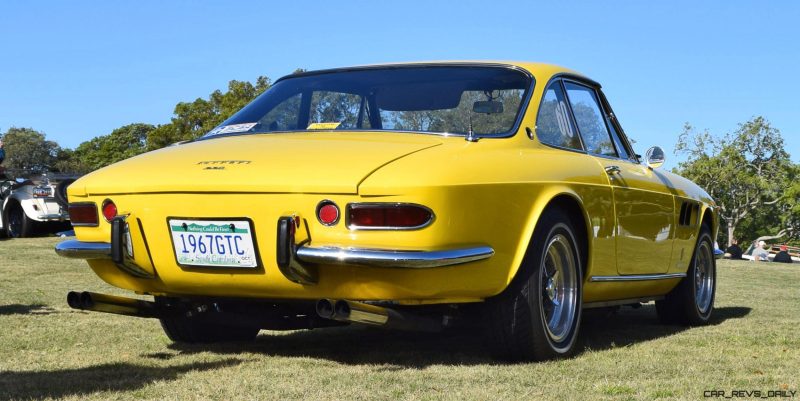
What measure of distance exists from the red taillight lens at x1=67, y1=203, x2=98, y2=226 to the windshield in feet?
3.09

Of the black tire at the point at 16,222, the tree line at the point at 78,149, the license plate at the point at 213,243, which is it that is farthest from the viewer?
the tree line at the point at 78,149

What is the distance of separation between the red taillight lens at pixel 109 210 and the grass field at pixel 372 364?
2.23 ft

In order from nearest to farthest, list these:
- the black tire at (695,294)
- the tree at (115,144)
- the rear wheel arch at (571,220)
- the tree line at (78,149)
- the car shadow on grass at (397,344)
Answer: the rear wheel arch at (571,220) < the car shadow on grass at (397,344) < the black tire at (695,294) < the tree line at (78,149) < the tree at (115,144)

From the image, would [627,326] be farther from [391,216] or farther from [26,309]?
[26,309]

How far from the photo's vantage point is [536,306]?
15.9 ft

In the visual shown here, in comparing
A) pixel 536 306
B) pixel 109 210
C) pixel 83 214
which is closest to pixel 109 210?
pixel 109 210

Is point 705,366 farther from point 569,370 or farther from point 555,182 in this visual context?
point 555,182

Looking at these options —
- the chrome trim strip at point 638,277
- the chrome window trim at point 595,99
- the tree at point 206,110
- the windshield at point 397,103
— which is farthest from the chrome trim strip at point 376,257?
the tree at point 206,110

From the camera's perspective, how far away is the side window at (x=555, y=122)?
5449mm

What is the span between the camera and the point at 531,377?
14.6ft

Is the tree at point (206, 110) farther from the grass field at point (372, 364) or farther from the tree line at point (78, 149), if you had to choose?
the grass field at point (372, 364)

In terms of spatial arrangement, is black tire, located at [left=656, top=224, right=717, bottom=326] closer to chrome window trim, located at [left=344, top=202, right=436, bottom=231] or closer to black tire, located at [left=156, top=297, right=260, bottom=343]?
black tire, located at [left=156, top=297, right=260, bottom=343]

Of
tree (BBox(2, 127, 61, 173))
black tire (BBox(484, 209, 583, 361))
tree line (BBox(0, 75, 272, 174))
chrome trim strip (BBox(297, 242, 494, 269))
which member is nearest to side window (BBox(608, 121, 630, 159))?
black tire (BBox(484, 209, 583, 361))

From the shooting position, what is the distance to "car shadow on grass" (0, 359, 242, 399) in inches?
159
